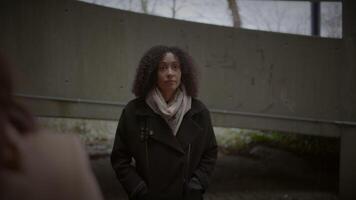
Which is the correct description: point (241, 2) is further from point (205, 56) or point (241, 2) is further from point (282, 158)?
point (282, 158)

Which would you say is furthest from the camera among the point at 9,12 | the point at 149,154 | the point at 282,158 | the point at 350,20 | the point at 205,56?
the point at 282,158

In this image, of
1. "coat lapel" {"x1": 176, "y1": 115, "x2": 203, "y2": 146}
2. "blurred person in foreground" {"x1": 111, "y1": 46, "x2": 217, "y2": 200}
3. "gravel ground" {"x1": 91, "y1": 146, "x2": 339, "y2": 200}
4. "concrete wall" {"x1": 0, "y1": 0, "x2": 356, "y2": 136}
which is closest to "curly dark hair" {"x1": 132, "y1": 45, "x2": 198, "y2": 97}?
"blurred person in foreground" {"x1": 111, "y1": 46, "x2": 217, "y2": 200}

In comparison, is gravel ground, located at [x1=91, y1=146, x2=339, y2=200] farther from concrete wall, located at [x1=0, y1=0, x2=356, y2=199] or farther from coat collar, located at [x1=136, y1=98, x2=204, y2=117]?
coat collar, located at [x1=136, y1=98, x2=204, y2=117]

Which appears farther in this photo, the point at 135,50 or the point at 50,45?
the point at 135,50

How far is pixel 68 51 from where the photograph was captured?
4.70m

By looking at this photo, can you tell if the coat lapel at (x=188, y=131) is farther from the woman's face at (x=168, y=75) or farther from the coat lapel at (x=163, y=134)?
the woman's face at (x=168, y=75)

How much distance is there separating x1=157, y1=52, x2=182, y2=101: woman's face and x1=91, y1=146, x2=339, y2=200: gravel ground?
2.71m

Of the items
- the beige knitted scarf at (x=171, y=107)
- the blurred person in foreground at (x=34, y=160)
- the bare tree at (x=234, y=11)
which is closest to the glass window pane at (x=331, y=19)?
the bare tree at (x=234, y=11)

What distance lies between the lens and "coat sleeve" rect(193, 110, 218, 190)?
2.83 meters

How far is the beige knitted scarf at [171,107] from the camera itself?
9.02 feet

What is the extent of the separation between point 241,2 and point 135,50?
115 inches

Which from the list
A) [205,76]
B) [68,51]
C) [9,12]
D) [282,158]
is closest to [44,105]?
[68,51]

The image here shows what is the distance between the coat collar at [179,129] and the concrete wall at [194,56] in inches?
86.3

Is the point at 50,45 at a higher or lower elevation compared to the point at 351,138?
higher
